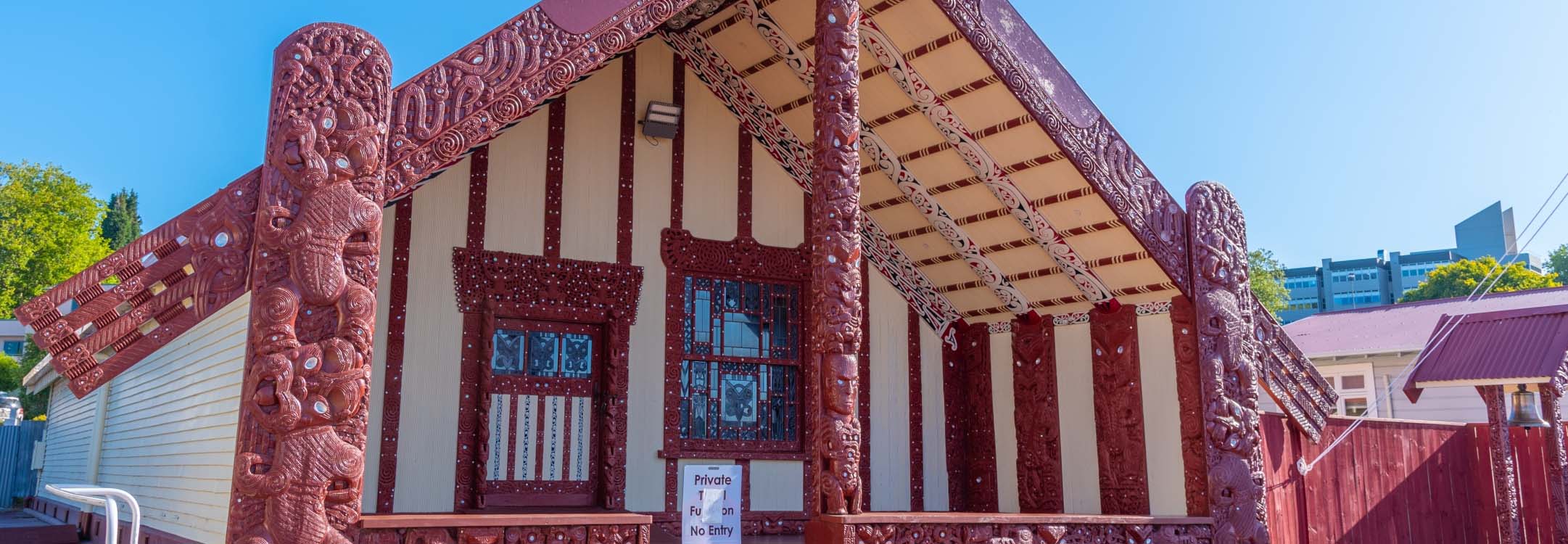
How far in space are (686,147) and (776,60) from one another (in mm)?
1086

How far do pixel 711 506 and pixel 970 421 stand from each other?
420 centimetres

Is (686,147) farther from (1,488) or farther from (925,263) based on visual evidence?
(1,488)

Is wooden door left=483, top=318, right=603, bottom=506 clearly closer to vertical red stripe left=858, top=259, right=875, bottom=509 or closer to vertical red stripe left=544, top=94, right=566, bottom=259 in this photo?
vertical red stripe left=544, top=94, right=566, bottom=259

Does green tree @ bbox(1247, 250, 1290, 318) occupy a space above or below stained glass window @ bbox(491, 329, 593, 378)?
above

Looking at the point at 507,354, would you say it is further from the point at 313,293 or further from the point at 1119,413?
the point at 1119,413

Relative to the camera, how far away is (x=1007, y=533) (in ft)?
20.8

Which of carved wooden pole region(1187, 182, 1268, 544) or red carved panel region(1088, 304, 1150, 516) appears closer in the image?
carved wooden pole region(1187, 182, 1268, 544)

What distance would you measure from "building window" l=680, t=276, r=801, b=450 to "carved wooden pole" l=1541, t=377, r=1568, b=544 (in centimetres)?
609

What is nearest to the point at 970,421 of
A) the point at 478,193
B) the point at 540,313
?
the point at 540,313

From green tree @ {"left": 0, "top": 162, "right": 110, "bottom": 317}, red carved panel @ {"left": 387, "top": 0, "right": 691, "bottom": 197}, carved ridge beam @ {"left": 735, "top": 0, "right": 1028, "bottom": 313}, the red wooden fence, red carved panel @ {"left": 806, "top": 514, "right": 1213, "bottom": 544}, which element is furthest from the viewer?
green tree @ {"left": 0, "top": 162, "right": 110, "bottom": 317}

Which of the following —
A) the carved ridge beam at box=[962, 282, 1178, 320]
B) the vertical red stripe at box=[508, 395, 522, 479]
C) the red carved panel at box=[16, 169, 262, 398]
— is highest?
the carved ridge beam at box=[962, 282, 1178, 320]

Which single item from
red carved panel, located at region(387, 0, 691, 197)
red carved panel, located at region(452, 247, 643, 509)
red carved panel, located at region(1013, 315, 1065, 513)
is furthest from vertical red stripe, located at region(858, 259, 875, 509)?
red carved panel, located at region(387, 0, 691, 197)

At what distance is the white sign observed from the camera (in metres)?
5.56

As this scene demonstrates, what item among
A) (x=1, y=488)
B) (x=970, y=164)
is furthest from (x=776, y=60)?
(x=1, y=488)
